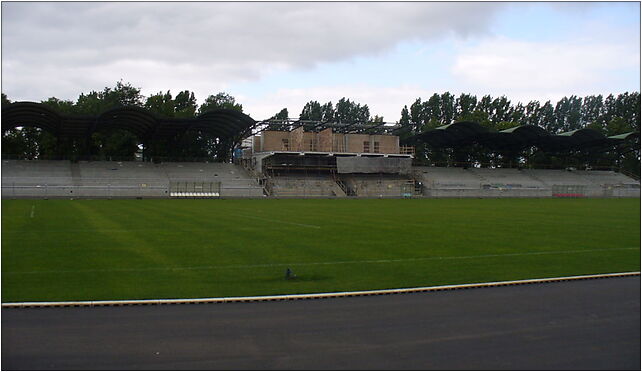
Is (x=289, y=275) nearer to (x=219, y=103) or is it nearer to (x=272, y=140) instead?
(x=272, y=140)

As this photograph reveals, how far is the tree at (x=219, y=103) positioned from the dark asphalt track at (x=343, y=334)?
75152mm

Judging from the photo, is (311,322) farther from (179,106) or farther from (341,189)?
(179,106)

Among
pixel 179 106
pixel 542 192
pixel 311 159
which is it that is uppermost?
pixel 179 106

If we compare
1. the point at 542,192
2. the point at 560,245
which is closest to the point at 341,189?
the point at 542,192

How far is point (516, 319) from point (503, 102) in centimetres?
10460

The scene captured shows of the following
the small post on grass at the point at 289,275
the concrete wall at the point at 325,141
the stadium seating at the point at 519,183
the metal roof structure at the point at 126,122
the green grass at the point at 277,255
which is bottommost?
the stadium seating at the point at 519,183

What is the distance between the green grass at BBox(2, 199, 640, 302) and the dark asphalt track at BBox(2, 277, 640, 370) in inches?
58.2

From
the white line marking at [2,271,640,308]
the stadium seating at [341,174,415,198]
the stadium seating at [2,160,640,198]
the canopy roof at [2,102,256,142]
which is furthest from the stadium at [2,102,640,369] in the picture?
the stadium seating at [341,174,415,198]

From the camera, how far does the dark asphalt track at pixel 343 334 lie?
7.35 metres

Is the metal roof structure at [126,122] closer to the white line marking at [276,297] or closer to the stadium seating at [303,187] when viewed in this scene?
the stadium seating at [303,187]

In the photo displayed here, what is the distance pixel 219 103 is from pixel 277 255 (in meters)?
86.9

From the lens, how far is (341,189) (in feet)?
232

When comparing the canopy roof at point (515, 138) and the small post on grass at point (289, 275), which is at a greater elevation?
the canopy roof at point (515, 138)

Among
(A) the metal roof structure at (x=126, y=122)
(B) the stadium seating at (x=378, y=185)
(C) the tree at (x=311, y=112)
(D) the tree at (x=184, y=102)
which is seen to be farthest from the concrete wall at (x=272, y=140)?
(C) the tree at (x=311, y=112)
